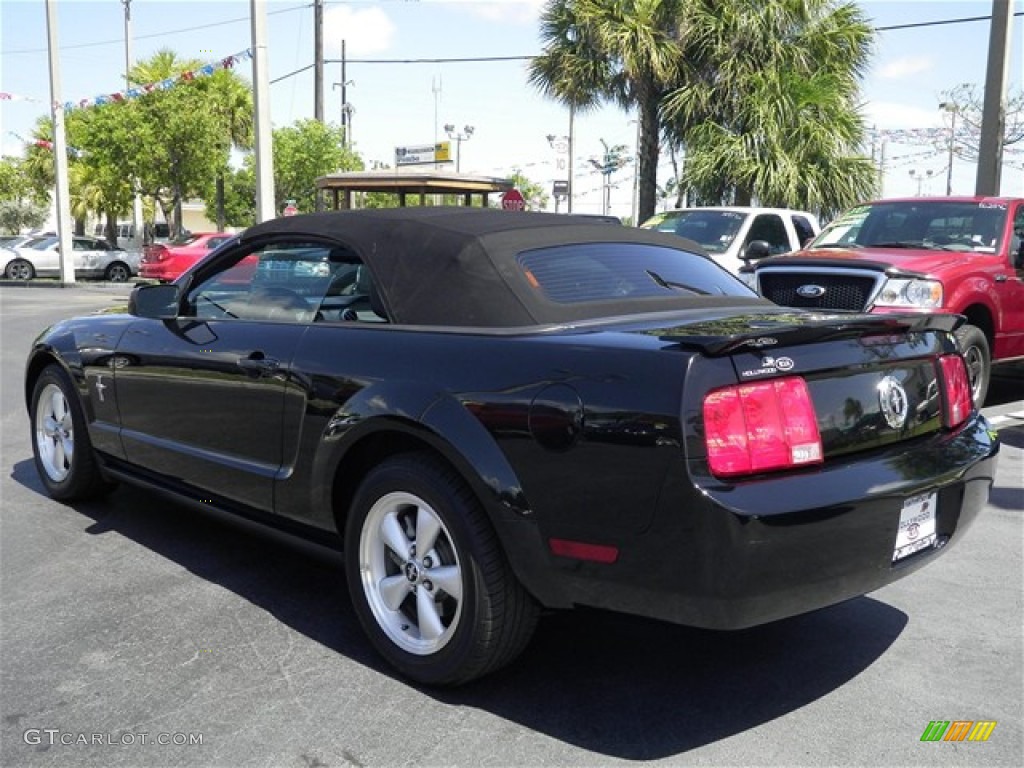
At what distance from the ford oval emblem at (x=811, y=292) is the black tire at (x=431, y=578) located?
5009 millimetres

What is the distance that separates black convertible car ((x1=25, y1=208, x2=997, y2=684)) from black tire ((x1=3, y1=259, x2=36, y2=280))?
29.1 meters

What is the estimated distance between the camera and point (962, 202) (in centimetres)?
849

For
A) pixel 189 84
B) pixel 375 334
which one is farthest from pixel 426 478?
pixel 189 84

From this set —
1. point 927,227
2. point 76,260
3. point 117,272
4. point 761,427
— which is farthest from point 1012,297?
point 117,272

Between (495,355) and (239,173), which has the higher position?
(239,173)

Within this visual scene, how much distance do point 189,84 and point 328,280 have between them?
30989 mm

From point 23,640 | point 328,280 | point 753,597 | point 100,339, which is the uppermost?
point 328,280

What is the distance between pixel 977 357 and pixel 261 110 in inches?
486

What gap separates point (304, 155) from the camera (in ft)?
124

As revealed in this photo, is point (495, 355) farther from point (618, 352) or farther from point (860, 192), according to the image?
point (860, 192)

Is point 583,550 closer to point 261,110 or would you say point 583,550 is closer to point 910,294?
point 910,294

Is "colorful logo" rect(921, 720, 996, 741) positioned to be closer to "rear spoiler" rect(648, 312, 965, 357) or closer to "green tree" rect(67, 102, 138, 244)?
"rear spoiler" rect(648, 312, 965, 357)

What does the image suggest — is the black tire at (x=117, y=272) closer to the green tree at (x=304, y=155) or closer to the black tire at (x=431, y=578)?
the green tree at (x=304, y=155)

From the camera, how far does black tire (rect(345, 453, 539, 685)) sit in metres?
2.94
